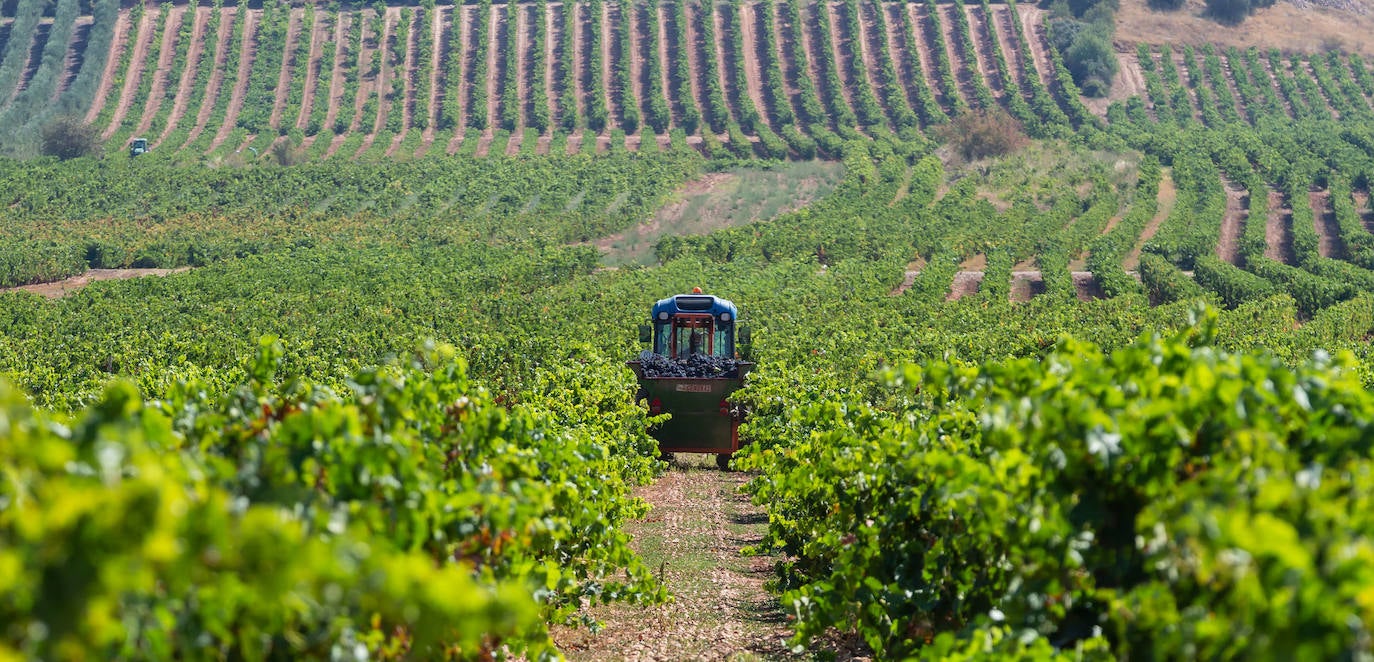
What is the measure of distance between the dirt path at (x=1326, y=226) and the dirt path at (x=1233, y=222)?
10.1 ft

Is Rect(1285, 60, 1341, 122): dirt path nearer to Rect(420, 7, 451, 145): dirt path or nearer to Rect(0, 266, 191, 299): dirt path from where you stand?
Rect(420, 7, 451, 145): dirt path

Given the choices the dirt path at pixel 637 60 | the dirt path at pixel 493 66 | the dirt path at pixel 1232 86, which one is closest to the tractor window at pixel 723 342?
the dirt path at pixel 493 66

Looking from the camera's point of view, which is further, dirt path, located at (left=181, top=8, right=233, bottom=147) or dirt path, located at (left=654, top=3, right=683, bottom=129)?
dirt path, located at (left=654, top=3, right=683, bottom=129)

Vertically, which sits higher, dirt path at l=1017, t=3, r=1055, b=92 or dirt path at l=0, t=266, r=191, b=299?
dirt path at l=1017, t=3, r=1055, b=92

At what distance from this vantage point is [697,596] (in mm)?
14219

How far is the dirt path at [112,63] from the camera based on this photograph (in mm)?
93750

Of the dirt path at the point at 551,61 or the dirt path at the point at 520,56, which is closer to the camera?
the dirt path at the point at 551,61

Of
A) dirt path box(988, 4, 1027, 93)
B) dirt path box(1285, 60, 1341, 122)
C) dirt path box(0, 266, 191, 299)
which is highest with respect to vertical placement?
dirt path box(988, 4, 1027, 93)

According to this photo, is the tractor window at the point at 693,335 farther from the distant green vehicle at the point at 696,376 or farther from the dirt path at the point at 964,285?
the dirt path at the point at 964,285

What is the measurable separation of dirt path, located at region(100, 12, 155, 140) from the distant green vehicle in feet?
248

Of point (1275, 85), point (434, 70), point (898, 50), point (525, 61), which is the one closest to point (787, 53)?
point (898, 50)

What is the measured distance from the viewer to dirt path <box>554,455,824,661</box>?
1206 centimetres

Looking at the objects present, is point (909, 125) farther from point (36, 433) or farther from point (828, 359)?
point (36, 433)

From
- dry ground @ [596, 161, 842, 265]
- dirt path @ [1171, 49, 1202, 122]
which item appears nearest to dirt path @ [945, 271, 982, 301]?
dry ground @ [596, 161, 842, 265]
